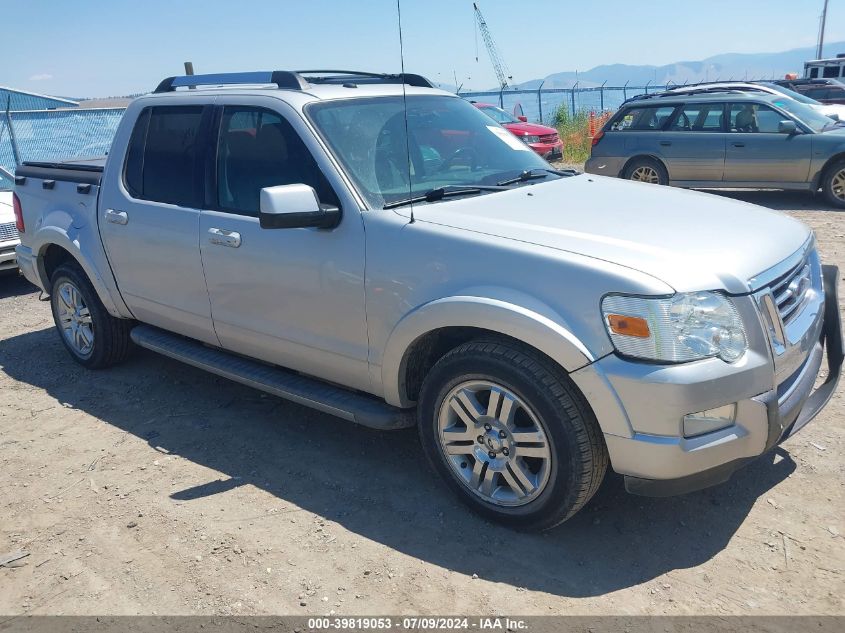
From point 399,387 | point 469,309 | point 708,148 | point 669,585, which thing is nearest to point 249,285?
point 399,387

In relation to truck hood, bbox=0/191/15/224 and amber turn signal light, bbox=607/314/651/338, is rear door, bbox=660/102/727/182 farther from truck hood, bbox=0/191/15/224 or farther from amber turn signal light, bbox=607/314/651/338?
amber turn signal light, bbox=607/314/651/338

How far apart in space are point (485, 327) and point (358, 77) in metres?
2.33

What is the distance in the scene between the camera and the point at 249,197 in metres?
4.16

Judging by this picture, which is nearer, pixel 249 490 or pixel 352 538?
pixel 352 538

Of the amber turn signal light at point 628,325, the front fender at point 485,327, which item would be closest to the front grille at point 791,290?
the amber turn signal light at point 628,325

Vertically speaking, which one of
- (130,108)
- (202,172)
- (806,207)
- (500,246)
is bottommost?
(806,207)

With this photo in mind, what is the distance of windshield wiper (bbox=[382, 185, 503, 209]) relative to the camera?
3.67 meters

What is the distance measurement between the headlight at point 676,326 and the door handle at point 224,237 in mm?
2147

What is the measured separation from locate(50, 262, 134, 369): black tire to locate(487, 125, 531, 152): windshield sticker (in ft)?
10.1


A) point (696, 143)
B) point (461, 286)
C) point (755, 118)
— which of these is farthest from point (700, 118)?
point (461, 286)

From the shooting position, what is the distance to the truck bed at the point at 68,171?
5297 millimetres

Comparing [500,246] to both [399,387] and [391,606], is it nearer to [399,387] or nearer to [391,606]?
[399,387]

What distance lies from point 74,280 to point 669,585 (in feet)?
15.0

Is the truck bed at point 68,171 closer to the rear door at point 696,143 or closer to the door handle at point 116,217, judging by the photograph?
the door handle at point 116,217
